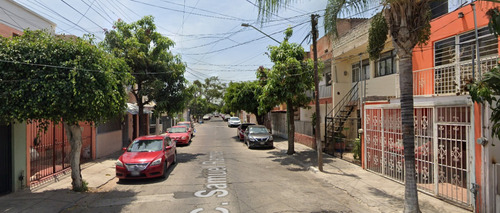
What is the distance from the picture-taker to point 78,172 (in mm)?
8102

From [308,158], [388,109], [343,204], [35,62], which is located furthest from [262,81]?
[35,62]

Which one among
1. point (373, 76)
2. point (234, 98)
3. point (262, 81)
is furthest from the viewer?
point (234, 98)

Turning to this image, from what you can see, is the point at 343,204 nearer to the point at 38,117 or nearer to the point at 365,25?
the point at 38,117

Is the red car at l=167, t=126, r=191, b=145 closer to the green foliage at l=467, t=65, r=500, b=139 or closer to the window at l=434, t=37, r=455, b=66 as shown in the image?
the window at l=434, t=37, r=455, b=66

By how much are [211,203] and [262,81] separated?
10.5 metres

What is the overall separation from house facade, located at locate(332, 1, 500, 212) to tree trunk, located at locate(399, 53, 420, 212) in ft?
3.63

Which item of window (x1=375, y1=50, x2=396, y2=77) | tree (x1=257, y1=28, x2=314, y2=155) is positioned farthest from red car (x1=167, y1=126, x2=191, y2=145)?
window (x1=375, y1=50, x2=396, y2=77)

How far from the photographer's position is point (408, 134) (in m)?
5.77

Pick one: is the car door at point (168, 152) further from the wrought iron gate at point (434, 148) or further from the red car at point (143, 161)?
the wrought iron gate at point (434, 148)

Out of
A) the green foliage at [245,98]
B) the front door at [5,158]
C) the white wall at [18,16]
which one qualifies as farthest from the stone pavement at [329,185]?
the green foliage at [245,98]

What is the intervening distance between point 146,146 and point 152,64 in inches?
220

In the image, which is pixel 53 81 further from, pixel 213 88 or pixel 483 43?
pixel 213 88

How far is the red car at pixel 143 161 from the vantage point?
9.14 meters

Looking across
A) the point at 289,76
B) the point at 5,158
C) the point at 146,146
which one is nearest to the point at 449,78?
the point at 289,76
